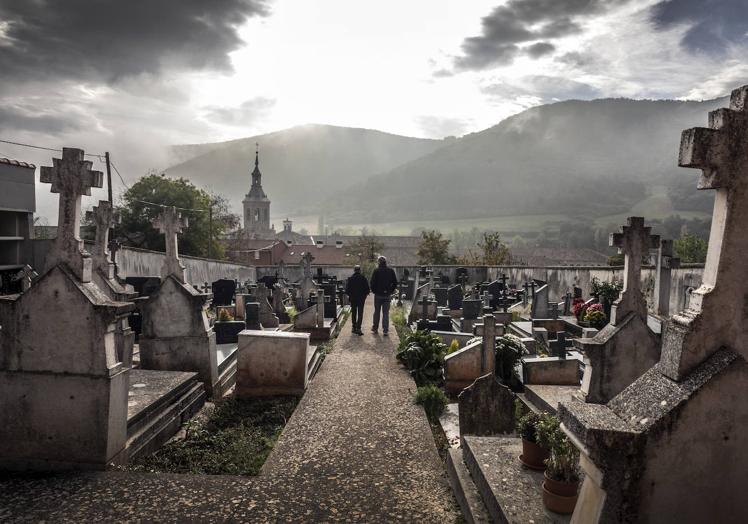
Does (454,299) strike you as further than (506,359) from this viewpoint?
Yes

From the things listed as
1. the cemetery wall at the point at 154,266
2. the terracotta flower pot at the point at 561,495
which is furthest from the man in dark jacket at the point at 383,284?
the terracotta flower pot at the point at 561,495

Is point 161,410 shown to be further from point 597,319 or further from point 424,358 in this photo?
point 597,319

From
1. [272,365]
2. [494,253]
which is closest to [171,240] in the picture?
[272,365]

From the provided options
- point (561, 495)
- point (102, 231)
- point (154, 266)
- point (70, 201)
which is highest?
point (70, 201)

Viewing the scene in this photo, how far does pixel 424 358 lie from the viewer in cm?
855

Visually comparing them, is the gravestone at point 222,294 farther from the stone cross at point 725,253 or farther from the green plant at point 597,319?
the stone cross at point 725,253

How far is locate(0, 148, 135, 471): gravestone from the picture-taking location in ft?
14.6

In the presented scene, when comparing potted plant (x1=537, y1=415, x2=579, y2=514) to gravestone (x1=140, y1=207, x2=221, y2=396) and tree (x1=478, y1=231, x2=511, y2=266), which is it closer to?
gravestone (x1=140, y1=207, x2=221, y2=396)

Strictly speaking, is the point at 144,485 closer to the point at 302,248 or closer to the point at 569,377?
the point at 569,377

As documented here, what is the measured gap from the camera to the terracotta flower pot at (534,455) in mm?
3816

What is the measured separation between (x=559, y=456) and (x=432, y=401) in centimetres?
338

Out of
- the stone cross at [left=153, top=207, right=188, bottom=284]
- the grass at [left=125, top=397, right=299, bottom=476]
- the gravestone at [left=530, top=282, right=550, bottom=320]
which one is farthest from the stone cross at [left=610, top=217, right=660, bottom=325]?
the gravestone at [left=530, top=282, right=550, bottom=320]

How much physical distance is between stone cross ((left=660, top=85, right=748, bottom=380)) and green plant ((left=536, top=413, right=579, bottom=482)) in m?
1.25

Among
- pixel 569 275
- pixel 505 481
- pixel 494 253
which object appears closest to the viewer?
pixel 505 481
